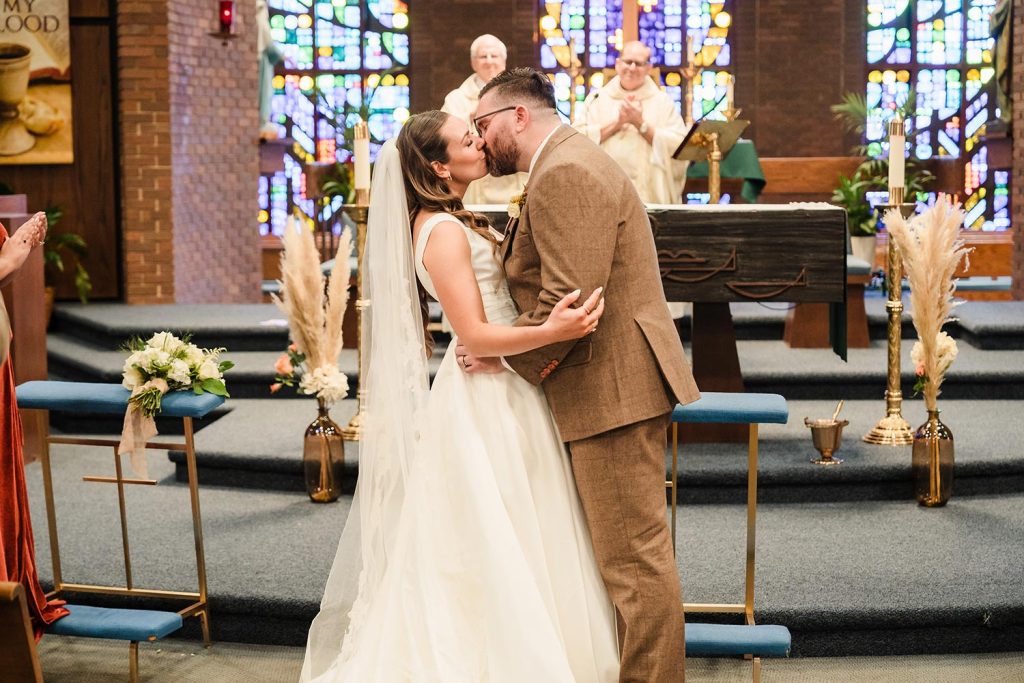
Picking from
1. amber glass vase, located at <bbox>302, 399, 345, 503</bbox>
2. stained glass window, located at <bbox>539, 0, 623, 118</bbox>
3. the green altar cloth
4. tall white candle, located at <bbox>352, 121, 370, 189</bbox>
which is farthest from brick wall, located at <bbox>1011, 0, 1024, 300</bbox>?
amber glass vase, located at <bbox>302, 399, 345, 503</bbox>

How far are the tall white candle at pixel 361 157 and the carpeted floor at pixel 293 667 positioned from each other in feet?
7.54

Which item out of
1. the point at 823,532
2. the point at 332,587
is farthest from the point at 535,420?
the point at 823,532

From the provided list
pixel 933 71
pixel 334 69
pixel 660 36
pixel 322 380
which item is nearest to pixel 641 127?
pixel 322 380

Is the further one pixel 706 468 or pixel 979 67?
pixel 979 67

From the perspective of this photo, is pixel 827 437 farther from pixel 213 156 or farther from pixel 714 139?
pixel 213 156

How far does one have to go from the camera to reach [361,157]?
6137mm

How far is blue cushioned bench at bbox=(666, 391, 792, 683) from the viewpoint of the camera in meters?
3.92

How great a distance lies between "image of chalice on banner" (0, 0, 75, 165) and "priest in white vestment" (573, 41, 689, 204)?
15.1ft

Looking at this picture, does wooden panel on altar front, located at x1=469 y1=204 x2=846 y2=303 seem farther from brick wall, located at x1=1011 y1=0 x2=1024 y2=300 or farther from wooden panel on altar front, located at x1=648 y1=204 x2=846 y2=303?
brick wall, located at x1=1011 y1=0 x2=1024 y2=300

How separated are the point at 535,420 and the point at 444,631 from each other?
610mm

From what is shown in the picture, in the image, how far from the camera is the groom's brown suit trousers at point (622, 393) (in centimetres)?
325

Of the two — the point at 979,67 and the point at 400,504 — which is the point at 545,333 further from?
the point at 979,67

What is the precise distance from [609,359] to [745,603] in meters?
1.43

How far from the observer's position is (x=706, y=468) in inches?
231
